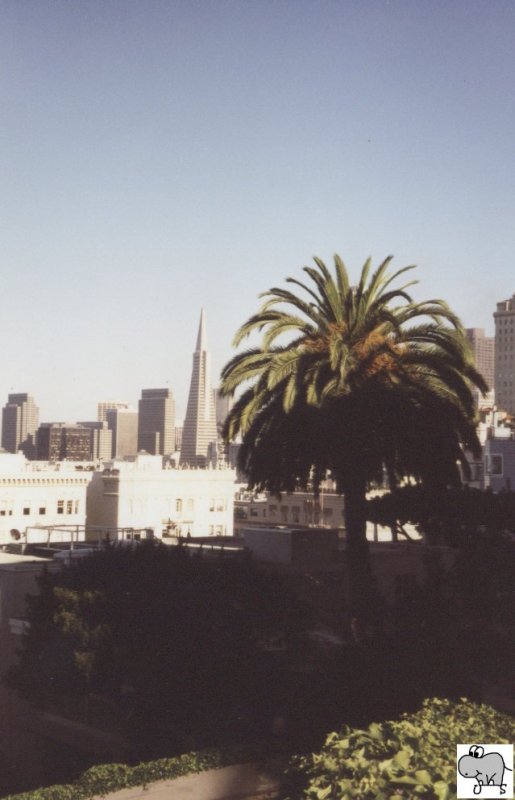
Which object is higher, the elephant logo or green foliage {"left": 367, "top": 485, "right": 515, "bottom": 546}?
green foliage {"left": 367, "top": 485, "right": 515, "bottom": 546}

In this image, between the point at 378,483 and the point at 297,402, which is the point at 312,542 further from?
the point at 297,402

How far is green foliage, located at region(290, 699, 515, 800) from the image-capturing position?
28.8ft

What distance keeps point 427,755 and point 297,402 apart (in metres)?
12.6

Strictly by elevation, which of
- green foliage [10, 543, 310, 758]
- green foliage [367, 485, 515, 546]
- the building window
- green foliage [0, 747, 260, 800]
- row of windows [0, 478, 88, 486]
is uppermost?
the building window

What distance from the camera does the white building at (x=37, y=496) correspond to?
90812mm

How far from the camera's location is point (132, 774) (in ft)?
46.6

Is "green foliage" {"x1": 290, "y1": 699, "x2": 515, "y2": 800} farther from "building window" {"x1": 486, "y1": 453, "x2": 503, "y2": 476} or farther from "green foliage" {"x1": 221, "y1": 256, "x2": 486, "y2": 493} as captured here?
"building window" {"x1": 486, "y1": 453, "x2": 503, "y2": 476}

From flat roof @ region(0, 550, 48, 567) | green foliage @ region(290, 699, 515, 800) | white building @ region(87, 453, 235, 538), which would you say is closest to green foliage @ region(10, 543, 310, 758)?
flat roof @ region(0, 550, 48, 567)

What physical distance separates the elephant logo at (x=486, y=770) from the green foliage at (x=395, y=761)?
0.14 m

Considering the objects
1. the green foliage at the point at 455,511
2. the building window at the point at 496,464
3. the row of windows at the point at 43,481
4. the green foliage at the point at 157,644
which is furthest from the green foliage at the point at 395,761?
the row of windows at the point at 43,481

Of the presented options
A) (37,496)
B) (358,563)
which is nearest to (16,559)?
(358,563)

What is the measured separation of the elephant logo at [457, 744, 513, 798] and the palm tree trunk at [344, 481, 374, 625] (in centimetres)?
1296

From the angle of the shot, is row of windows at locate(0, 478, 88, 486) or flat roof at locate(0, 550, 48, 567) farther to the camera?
row of windows at locate(0, 478, 88, 486)

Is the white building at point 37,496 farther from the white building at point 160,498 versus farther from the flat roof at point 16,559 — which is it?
the flat roof at point 16,559
